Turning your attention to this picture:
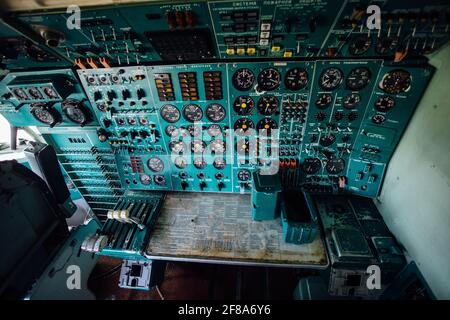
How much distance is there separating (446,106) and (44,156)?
13.1 ft

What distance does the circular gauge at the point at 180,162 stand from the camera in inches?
115

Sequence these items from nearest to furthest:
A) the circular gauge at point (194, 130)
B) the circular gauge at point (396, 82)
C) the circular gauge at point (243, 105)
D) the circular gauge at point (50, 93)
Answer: the circular gauge at point (396, 82), the circular gauge at point (50, 93), the circular gauge at point (243, 105), the circular gauge at point (194, 130)

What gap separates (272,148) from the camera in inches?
107

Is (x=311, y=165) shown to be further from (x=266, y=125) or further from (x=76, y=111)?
(x=76, y=111)

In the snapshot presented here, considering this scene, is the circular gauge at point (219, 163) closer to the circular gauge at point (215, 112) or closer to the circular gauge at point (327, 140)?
the circular gauge at point (215, 112)

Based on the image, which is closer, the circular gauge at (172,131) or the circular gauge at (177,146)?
the circular gauge at (172,131)

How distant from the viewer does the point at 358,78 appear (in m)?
2.21

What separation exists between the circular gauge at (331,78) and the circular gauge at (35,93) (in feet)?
10.6

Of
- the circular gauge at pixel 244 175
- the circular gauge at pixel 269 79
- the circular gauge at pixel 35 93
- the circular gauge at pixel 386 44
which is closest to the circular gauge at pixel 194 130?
the circular gauge at pixel 244 175

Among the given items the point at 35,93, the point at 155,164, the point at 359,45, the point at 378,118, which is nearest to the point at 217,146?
the point at 155,164

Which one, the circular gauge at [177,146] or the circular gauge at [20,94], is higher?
the circular gauge at [20,94]

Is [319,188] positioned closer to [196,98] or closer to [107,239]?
[196,98]

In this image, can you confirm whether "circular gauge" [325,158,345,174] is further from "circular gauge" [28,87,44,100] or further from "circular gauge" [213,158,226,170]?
"circular gauge" [28,87,44,100]

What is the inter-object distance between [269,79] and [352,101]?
1.00 metres
